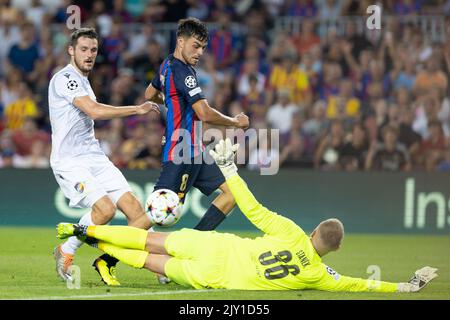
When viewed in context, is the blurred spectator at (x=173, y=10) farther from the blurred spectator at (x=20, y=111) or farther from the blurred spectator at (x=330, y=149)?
the blurred spectator at (x=330, y=149)

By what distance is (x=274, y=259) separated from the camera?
8961 millimetres

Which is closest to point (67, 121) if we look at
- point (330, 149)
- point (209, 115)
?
point (209, 115)

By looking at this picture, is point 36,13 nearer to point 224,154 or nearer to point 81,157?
point 81,157

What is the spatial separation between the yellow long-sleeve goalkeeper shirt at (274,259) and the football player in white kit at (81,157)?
133cm

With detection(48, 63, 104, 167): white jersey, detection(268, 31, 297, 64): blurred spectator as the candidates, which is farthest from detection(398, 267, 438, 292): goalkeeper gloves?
detection(268, 31, 297, 64): blurred spectator

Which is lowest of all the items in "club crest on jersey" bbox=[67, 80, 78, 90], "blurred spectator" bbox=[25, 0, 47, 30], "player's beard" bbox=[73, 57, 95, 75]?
"club crest on jersey" bbox=[67, 80, 78, 90]

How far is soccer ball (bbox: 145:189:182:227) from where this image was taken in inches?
380

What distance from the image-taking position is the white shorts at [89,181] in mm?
10062

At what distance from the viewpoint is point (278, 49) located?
62.6ft

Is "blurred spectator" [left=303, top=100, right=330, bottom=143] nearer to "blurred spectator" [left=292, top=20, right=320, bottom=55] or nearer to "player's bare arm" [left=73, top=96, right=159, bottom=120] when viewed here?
"blurred spectator" [left=292, top=20, right=320, bottom=55]

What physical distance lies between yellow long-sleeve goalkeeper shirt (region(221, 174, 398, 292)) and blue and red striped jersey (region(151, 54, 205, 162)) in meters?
1.41

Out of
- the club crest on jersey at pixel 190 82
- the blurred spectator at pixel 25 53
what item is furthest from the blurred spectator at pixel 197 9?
the club crest on jersey at pixel 190 82

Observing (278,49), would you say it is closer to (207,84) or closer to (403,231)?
(207,84)
